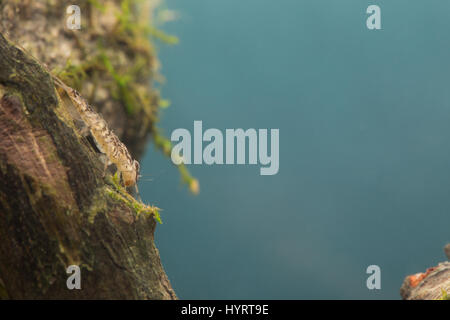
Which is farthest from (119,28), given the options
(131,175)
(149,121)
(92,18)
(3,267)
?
(3,267)

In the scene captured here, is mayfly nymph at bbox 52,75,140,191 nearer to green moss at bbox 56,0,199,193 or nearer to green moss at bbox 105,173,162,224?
green moss at bbox 105,173,162,224

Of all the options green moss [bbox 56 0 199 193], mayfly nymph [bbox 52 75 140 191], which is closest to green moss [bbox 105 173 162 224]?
mayfly nymph [bbox 52 75 140 191]

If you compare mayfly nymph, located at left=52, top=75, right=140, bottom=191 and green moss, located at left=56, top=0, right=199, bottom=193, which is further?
green moss, located at left=56, top=0, right=199, bottom=193

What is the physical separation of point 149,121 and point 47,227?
3.89 metres

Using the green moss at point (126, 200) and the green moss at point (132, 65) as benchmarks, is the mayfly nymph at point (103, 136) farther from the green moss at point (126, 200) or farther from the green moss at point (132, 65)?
the green moss at point (132, 65)

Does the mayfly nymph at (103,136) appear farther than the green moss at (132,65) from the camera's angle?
No

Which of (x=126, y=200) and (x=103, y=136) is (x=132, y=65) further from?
(x=126, y=200)

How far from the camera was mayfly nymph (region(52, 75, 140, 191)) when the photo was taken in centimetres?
199

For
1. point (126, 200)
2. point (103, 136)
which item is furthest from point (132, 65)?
point (126, 200)

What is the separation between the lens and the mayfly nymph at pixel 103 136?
6.54ft

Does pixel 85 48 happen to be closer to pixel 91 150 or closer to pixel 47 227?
pixel 91 150

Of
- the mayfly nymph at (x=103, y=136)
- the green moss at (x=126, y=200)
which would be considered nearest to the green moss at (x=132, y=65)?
the mayfly nymph at (x=103, y=136)

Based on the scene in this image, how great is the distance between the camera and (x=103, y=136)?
80.4 inches

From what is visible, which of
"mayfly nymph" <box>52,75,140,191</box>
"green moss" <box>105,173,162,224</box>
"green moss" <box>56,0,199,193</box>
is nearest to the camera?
"green moss" <box>105,173,162,224</box>
